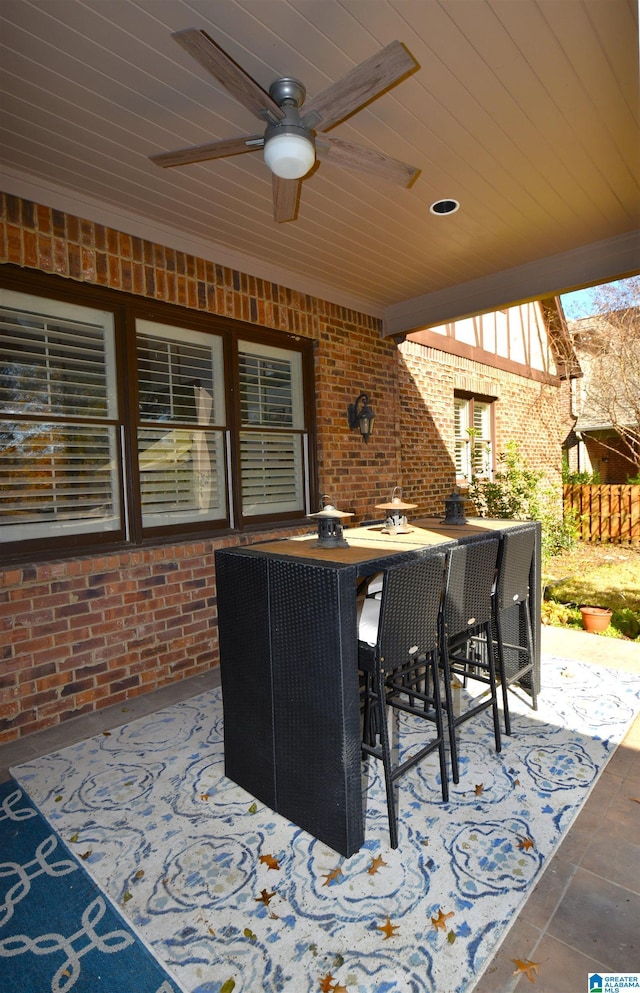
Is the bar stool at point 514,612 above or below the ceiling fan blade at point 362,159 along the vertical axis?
below

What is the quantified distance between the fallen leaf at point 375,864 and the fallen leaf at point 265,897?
354 mm

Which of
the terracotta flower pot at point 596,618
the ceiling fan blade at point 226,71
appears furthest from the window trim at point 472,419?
the ceiling fan blade at point 226,71

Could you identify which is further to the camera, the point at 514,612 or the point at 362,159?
the point at 514,612

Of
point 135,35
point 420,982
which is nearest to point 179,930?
point 420,982

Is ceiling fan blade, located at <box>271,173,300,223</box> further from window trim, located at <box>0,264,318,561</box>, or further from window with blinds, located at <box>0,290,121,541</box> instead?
window with blinds, located at <box>0,290,121,541</box>

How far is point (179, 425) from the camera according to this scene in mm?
3771

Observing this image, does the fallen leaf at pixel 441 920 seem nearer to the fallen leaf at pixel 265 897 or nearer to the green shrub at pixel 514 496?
the fallen leaf at pixel 265 897

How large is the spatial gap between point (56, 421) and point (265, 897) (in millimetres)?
2720

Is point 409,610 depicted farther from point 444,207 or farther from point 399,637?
point 444,207

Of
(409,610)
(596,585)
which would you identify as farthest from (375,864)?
(596,585)

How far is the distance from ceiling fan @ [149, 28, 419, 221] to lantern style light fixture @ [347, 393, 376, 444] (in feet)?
8.41

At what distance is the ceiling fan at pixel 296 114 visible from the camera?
166 centimetres

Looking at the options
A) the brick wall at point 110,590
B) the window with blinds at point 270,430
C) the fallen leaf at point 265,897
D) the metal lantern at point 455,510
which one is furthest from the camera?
the window with blinds at point 270,430

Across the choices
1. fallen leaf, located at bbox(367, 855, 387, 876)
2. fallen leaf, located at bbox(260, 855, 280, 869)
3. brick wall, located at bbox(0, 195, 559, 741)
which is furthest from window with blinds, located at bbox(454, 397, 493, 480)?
fallen leaf, located at bbox(260, 855, 280, 869)
